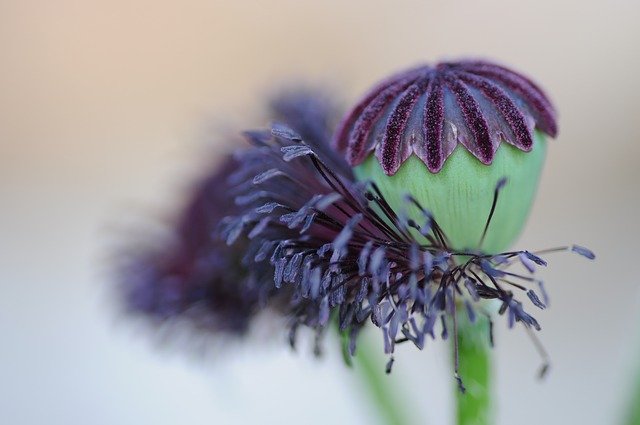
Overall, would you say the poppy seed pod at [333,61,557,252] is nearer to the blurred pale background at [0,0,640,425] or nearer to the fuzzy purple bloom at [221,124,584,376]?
the fuzzy purple bloom at [221,124,584,376]

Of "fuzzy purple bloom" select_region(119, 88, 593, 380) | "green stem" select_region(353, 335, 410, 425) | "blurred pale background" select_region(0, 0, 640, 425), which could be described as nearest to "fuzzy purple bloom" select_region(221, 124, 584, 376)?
"fuzzy purple bloom" select_region(119, 88, 593, 380)

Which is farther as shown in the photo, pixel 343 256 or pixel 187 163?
pixel 187 163

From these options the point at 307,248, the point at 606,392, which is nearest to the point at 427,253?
the point at 307,248

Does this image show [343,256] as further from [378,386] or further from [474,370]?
[378,386]

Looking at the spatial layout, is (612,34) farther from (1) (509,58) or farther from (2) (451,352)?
(2) (451,352)

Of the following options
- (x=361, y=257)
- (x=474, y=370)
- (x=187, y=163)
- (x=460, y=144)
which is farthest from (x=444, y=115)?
(x=187, y=163)

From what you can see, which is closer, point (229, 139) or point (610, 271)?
point (229, 139)

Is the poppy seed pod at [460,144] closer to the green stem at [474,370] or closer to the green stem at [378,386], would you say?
the green stem at [474,370]
